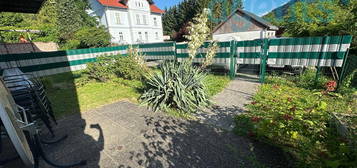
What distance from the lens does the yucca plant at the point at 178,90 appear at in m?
3.64

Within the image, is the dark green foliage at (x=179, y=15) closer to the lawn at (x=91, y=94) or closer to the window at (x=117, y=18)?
the window at (x=117, y=18)

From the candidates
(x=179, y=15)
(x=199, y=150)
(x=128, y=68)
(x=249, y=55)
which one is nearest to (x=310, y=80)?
(x=249, y=55)

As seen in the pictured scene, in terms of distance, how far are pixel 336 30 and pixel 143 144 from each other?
8.23 m

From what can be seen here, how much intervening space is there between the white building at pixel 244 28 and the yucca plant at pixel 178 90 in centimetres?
1479

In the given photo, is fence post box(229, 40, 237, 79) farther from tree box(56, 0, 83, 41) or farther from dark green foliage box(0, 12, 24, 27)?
tree box(56, 0, 83, 41)

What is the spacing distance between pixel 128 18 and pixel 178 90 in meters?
23.7

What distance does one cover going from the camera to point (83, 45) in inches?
612

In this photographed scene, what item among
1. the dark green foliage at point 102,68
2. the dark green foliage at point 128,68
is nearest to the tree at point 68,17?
the dark green foliage at point 102,68

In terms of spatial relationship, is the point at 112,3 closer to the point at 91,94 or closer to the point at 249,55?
the point at 91,94

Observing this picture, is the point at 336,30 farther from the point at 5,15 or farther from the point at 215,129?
the point at 5,15

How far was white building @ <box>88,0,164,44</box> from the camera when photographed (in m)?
21.3

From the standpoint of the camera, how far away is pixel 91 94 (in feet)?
17.3

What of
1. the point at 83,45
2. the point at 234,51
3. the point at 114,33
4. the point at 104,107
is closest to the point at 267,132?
the point at 104,107

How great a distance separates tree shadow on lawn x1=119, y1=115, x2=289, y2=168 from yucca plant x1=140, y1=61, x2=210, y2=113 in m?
0.81
